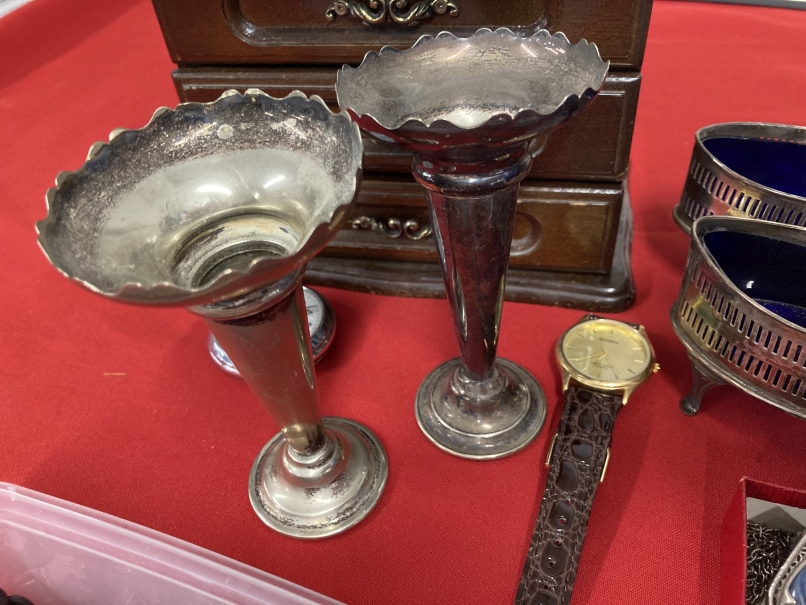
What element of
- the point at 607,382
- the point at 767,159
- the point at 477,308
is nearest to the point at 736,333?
the point at 607,382

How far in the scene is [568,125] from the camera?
0.74m

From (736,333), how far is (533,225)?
32cm

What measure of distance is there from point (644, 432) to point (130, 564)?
1.95 ft

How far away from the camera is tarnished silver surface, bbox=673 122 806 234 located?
0.74 metres

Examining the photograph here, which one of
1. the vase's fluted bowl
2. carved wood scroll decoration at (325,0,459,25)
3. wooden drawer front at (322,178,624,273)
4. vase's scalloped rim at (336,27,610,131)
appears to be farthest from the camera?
wooden drawer front at (322,178,624,273)

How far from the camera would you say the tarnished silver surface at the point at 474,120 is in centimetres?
47

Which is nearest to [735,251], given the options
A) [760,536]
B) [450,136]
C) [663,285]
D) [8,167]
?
[663,285]

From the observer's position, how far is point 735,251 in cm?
73

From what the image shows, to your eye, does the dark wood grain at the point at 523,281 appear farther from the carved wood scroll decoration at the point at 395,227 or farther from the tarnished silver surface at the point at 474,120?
the tarnished silver surface at the point at 474,120

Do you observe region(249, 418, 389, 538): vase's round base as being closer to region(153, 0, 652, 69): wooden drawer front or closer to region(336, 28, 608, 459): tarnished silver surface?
region(336, 28, 608, 459): tarnished silver surface

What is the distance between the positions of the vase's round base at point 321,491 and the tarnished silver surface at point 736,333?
15.2 inches

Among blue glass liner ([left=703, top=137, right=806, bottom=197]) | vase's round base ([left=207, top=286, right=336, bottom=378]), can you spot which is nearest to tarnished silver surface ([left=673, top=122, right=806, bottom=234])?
blue glass liner ([left=703, top=137, right=806, bottom=197])

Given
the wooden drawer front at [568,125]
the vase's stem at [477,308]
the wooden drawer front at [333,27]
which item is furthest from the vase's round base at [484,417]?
the wooden drawer front at [333,27]

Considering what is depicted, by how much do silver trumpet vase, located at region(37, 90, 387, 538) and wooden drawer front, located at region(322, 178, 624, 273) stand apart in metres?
0.32
